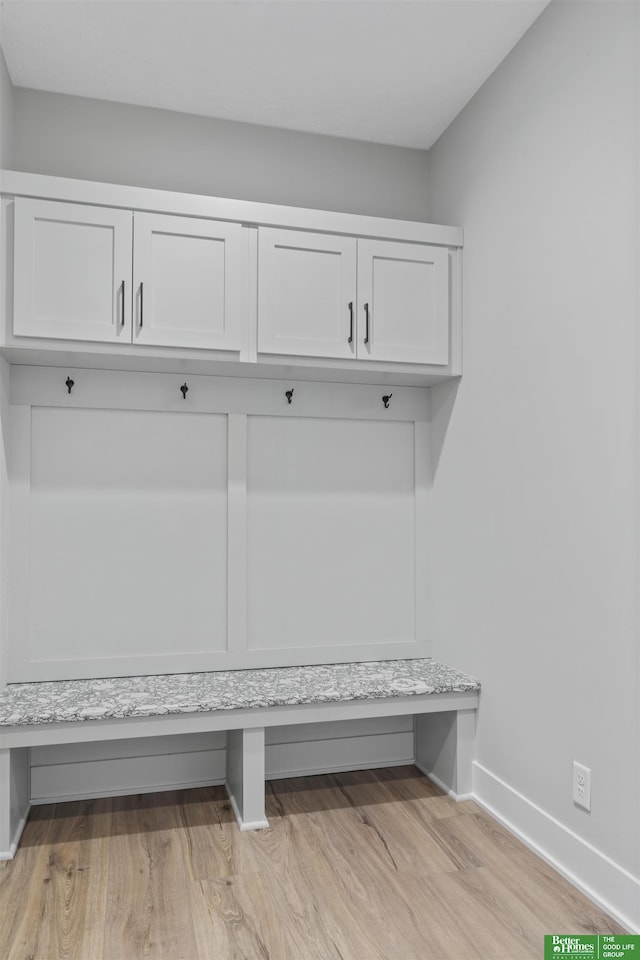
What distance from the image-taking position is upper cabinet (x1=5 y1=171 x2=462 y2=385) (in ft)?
7.54

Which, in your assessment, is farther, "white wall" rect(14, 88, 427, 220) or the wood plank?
"white wall" rect(14, 88, 427, 220)

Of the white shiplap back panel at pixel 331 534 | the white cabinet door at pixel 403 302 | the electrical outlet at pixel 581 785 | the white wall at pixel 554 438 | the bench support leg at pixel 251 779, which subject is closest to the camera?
the white wall at pixel 554 438

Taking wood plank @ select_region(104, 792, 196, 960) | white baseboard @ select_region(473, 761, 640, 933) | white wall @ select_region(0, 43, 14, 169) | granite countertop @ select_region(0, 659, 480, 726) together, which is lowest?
wood plank @ select_region(104, 792, 196, 960)

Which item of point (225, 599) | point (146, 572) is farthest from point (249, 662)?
point (146, 572)

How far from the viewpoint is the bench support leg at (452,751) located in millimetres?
2553

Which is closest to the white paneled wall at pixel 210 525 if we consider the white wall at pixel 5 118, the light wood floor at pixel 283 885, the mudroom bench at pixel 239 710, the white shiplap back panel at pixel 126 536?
the white shiplap back panel at pixel 126 536

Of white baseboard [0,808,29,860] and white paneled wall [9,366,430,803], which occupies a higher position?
white paneled wall [9,366,430,803]

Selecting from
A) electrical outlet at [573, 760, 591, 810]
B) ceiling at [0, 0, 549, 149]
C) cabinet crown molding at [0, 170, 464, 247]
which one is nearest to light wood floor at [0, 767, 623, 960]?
electrical outlet at [573, 760, 591, 810]

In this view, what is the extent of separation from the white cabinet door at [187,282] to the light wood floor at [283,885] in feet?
5.63

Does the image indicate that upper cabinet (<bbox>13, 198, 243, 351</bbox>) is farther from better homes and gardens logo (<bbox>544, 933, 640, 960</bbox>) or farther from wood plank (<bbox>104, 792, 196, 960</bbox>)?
better homes and gardens logo (<bbox>544, 933, 640, 960</bbox>)

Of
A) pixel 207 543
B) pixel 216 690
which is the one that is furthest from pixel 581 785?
pixel 207 543

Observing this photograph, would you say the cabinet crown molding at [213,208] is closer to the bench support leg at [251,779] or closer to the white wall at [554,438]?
the white wall at [554,438]

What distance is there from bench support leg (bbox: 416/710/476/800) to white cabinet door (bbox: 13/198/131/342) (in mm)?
1894

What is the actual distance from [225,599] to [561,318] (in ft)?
5.43
